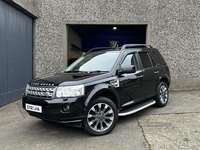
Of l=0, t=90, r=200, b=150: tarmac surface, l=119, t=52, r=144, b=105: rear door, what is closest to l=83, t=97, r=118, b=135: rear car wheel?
l=0, t=90, r=200, b=150: tarmac surface

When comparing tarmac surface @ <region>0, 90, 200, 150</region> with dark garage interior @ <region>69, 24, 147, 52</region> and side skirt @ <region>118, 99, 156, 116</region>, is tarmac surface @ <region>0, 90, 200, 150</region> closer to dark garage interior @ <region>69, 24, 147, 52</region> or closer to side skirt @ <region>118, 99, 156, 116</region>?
side skirt @ <region>118, 99, 156, 116</region>

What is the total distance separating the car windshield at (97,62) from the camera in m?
4.40

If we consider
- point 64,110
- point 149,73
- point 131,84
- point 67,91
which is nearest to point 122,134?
point 131,84

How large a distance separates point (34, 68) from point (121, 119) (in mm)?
4702

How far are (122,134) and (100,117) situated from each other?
22.9 inches

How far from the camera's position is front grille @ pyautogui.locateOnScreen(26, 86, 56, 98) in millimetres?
3512

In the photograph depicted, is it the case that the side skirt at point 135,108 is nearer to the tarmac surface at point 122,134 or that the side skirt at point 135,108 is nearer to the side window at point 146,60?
the tarmac surface at point 122,134

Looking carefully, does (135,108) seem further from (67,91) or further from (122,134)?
(67,91)

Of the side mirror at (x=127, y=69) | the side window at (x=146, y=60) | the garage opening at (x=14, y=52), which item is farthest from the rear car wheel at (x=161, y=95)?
the garage opening at (x=14, y=52)

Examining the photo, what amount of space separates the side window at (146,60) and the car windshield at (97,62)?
92 centimetres

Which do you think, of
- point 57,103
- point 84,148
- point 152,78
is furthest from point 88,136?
point 152,78

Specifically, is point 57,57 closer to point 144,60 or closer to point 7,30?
point 7,30

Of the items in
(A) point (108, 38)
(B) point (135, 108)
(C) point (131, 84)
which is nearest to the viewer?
(C) point (131, 84)

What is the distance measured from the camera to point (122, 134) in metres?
3.86
